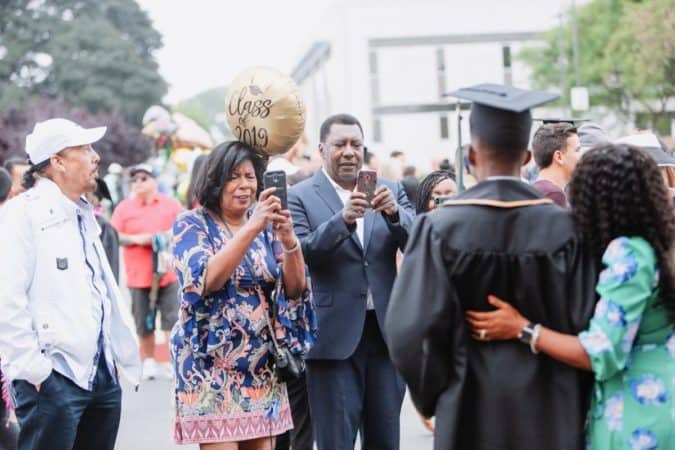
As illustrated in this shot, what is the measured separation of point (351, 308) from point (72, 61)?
237ft

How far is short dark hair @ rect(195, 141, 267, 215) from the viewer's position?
5551 mm

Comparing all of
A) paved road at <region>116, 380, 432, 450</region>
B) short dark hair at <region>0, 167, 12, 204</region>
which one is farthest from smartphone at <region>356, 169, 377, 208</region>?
short dark hair at <region>0, 167, 12, 204</region>

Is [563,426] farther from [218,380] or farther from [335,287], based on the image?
[335,287]

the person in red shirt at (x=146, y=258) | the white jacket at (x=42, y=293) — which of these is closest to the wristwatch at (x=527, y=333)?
the white jacket at (x=42, y=293)

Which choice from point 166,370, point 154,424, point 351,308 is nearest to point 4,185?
point 154,424

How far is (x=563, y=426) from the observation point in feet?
13.5

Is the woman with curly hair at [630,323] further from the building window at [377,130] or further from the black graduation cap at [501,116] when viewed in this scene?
the building window at [377,130]

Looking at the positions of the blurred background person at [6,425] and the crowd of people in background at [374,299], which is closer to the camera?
the crowd of people in background at [374,299]

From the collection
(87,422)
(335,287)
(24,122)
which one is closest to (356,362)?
(335,287)

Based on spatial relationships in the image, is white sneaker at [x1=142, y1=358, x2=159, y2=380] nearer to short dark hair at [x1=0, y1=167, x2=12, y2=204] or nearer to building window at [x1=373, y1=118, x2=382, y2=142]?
short dark hair at [x1=0, y1=167, x2=12, y2=204]

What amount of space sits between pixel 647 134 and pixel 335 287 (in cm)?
221

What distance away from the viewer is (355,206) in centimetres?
582

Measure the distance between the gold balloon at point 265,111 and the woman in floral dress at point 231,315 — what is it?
0.61 feet

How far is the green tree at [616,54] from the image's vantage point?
3544 cm
